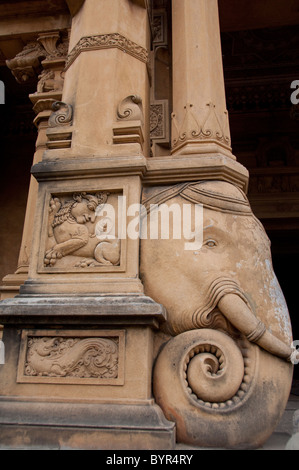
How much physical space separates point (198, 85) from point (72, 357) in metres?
2.32

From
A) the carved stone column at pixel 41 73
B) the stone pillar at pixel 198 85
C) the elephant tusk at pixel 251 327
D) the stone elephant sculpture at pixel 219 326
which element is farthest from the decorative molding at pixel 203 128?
the carved stone column at pixel 41 73

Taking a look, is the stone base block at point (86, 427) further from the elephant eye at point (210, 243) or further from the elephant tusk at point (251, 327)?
the elephant eye at point (210, 243)

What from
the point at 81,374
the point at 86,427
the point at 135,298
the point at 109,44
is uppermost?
the point at 109,44

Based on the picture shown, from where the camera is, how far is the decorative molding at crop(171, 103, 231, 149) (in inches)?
118

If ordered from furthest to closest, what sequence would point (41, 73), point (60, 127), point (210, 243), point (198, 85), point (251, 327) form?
1. point (41, 73)
2. point (198, 85)
3. point (60, 127)
4. point (210, 243)
5. point (251, 327)

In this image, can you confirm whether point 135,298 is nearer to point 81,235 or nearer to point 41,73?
point 81,235

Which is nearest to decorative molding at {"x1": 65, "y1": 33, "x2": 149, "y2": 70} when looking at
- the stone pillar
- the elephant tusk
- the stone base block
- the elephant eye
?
the stone pillar

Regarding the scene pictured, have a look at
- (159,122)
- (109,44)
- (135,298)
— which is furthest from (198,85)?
(135,298)

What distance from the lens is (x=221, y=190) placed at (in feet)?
8.77

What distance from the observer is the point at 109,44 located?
325 cm

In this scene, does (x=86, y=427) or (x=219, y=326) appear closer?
(x=86, y=427)

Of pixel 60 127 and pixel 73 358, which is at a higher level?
pixel 60 127

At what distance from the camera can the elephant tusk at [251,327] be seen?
2.24 metres

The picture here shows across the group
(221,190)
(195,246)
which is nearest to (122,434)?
(195,246)
